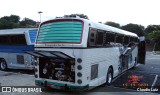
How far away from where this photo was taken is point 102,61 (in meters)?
9.13

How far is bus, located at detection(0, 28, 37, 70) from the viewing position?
42.8ft

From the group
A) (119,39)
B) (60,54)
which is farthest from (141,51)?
(60,54)

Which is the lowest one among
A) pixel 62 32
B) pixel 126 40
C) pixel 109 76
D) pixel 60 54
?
pixel 109 76

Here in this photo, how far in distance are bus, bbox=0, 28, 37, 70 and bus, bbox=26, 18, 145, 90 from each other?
4.28 meters

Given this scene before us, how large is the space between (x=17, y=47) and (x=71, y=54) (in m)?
6.96

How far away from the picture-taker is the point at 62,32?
26.7ft

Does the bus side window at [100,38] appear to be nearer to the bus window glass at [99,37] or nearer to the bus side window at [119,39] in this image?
the bus window glass at [99,37]

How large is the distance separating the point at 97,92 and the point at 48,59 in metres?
2.56

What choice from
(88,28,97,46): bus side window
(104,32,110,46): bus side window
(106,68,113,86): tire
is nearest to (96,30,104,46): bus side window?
(88,28,97,46): bus side window

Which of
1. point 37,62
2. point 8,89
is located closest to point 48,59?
point 37,62

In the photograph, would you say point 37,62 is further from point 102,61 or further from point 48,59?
point 102,61

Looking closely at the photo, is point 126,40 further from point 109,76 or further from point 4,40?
point 4,40

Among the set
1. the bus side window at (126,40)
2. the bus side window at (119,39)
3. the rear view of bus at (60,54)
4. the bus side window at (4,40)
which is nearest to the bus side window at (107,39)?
the bus side window at (119,39)

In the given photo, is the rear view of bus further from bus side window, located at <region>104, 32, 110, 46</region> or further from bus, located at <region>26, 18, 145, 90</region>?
bus side window, located at <region>104, 32, 110, 46</region>
